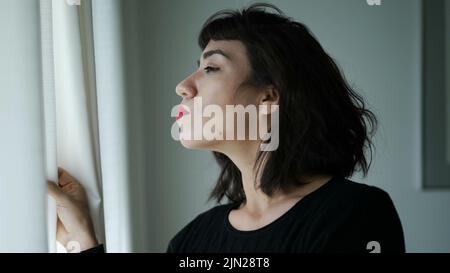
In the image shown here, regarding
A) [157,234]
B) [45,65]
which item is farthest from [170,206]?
[45,65]

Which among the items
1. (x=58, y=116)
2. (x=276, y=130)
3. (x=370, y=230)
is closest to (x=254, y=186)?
(x=276, y=130)

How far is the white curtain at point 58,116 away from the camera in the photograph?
631 mm

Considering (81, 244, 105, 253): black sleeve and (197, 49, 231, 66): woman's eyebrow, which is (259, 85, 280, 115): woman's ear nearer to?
(197, 49, 231, 66): woman's eyebrow

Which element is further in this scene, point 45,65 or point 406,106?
point 406,106

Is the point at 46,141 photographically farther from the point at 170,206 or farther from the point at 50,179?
the point at 170,206

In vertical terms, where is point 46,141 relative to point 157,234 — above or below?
above

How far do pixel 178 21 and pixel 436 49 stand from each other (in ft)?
1.46

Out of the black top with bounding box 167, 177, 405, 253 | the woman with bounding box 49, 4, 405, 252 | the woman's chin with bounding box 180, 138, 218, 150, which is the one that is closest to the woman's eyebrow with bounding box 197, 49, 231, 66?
the woman with bounding box 49, 4, 405, 252

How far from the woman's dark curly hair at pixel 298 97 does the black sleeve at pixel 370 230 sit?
0.09 meters

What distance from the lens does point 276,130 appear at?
0.79 m

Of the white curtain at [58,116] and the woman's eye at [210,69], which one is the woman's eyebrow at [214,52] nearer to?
the woman's eye at [210,69]

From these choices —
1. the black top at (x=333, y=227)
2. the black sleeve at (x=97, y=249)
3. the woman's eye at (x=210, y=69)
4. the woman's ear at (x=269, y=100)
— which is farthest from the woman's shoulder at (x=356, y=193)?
the black sleeve at (x=97, y=249)

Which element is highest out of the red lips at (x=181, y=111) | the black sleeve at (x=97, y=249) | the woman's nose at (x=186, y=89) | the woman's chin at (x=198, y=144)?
the woman's nose at (x=186, y=89)

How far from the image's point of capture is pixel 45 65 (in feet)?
2.27
